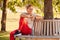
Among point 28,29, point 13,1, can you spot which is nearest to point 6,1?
point 13,1

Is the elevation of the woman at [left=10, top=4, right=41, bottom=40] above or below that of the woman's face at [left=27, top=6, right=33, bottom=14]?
below

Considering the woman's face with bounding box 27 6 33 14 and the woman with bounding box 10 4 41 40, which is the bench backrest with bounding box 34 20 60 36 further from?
the woman's face with bounding box 27 6 33 14

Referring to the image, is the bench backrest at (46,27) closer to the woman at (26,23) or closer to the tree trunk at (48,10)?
the woman at (26,23)

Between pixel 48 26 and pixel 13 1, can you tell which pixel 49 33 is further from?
pixel 13 1

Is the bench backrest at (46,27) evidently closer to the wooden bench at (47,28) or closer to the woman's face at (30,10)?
the wooden bench at (47,28)

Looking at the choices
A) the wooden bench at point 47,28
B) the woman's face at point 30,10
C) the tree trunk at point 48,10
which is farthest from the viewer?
the tree trunk at point 48,10

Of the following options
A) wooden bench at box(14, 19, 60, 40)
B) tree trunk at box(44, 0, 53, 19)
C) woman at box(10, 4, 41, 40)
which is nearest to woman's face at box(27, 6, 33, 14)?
woman at box(10, 4, 41, 40)

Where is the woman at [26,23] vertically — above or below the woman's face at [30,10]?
below

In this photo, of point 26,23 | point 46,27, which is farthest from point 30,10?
point 46,27

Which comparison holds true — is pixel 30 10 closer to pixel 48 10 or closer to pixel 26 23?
pixel 26 23

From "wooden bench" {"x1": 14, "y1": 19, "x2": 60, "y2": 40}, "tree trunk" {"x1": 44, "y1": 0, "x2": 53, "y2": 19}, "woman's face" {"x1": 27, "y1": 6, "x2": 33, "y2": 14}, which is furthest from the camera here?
"tree trunk" {"x1": 44, "y1": 0, "x2": 53, "y2": 19}

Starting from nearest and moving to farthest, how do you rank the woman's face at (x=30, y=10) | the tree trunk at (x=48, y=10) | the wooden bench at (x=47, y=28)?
the woman's face at (x=30, y=10)
the wooden bench at (x=47, y=28)
the tree trunk at (x=48, y=10)

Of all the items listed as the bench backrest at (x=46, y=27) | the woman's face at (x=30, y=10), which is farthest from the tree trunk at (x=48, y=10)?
the woman's face at (x=30, y=10)

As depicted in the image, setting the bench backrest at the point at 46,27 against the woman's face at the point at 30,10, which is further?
the bench backrest at the point at 46,27
